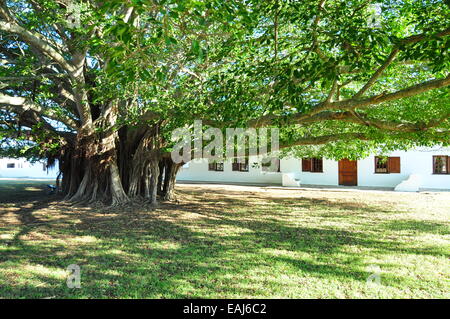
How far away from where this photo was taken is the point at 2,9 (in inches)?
262

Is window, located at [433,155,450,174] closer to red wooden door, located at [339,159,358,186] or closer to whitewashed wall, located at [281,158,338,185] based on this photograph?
red wooden door, located at [339,159,358,186]

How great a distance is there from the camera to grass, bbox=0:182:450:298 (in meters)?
3.74

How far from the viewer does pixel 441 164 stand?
16906 mm

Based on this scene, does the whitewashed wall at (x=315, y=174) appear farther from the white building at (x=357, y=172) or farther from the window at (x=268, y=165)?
the window at (x=268, y=165)

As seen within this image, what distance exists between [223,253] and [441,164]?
16385 millimetres

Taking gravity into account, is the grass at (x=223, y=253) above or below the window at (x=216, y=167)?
below

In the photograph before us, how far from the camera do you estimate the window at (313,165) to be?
2006cm

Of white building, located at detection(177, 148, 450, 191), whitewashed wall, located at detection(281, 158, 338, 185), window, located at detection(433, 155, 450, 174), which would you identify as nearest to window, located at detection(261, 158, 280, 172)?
white building, located at detection(177, 148, 450, 191)

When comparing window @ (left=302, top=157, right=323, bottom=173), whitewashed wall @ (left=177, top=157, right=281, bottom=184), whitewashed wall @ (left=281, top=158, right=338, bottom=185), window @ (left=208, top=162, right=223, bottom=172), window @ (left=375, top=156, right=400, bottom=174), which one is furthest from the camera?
window @ (left=208, top=162, right=223, bottom=172)

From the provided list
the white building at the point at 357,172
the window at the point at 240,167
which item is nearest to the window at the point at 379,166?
the white building at the point at 357,172

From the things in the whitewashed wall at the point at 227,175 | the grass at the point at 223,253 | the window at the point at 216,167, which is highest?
the window at the point at 216,167

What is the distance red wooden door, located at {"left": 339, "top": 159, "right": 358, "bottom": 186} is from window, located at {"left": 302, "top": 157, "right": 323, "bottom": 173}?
1.21 m

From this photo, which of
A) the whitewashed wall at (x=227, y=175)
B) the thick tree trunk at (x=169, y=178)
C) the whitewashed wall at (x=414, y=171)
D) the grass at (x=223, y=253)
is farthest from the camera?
the whitewashed wall at (x=227, y=175)
